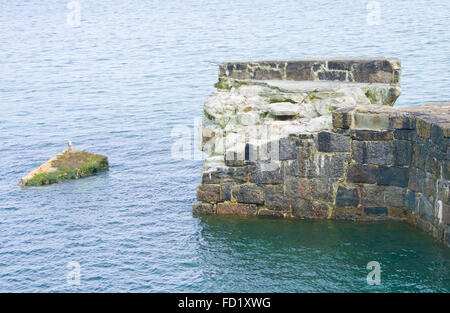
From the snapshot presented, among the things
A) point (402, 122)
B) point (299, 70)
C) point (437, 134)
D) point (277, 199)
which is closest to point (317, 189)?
point (277, 199)

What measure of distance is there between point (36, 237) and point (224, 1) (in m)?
71.3

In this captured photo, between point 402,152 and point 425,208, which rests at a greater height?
point 402,152

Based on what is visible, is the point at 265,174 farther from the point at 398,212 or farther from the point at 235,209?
the point at 398,212

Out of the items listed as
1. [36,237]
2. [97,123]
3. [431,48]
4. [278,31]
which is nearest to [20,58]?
[278,31]

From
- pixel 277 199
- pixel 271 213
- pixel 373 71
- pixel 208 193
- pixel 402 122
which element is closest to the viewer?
pixel 402 122

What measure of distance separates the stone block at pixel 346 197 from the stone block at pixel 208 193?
10.5 feet

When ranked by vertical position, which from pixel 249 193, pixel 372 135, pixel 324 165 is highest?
pixel 372 135

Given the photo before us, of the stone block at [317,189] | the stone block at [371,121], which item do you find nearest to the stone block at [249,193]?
the stone block at [317,189]

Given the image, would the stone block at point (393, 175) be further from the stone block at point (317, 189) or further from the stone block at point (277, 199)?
the stone block at point (277, 199)

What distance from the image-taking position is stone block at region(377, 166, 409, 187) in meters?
17.7

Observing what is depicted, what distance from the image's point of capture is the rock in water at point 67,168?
2356 centimetres

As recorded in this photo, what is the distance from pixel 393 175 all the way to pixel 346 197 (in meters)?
1.31

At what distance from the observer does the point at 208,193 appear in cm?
1914

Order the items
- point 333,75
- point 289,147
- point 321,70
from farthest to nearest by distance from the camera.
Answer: point 321,70 → point 333,75 → point 289,147
